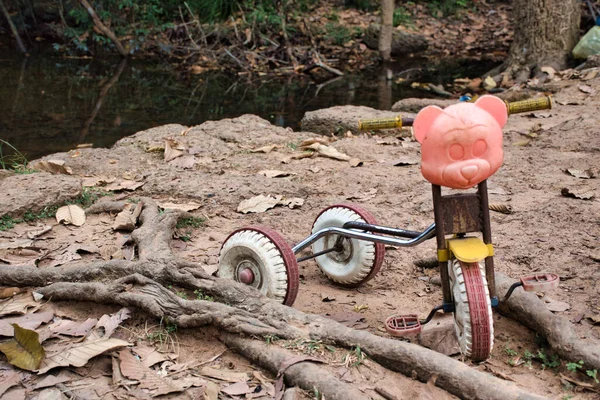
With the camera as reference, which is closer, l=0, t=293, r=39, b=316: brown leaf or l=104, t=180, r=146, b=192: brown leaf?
l=0, t=293, r=39, b=316: brown leaf

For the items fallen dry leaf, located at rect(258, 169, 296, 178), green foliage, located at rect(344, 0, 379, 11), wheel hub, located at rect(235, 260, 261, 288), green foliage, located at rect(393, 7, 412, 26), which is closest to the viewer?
wheel hub, located at rect(235, 260, 261, 288)

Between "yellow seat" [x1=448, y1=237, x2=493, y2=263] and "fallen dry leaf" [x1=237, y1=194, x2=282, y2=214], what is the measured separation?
76.3 inches

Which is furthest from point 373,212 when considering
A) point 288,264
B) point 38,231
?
point 38,231

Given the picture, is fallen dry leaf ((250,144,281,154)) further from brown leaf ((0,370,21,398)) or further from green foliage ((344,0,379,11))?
green foliage ((344,0,379,11))

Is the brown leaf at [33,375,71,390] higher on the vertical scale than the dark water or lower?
lower

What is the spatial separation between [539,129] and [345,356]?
4.22 meters

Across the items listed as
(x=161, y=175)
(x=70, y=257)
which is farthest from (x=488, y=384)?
(x=161, y=175)

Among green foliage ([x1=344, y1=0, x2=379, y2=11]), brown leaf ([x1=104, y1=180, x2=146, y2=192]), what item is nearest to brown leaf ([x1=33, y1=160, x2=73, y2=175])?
brown leaf ([x1=104, y1=180, x2=146, y2=192])

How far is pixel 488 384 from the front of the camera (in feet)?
7.50

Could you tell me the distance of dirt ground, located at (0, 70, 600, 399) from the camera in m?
2.56

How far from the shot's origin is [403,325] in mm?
2744

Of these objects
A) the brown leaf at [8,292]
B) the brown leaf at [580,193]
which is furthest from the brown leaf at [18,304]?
the brown leaf at [580,193]

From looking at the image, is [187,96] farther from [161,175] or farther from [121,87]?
[161,175]

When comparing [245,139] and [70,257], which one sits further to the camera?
[245,139]
